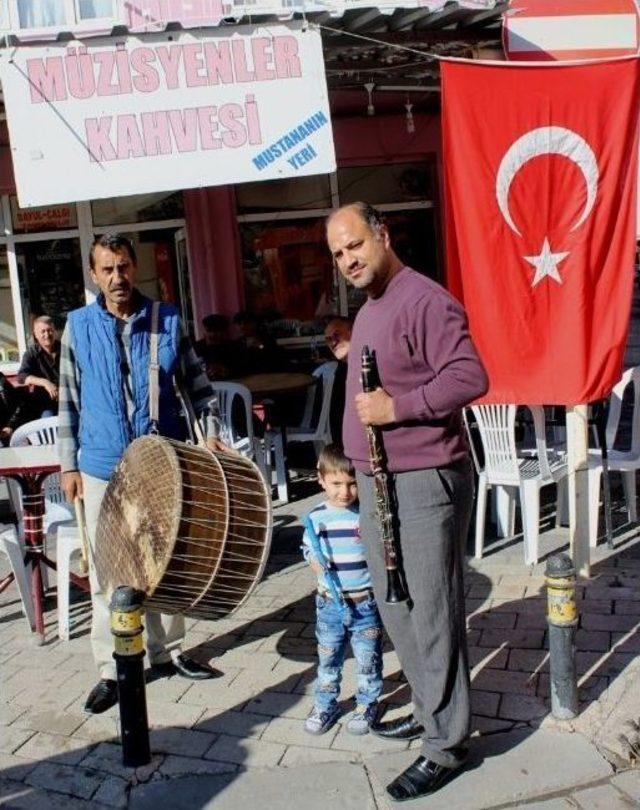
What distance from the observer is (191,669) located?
439 cm

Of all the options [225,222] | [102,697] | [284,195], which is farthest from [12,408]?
[102,697]

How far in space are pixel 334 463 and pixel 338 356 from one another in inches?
104

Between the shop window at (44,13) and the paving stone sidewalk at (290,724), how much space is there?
6556 mm

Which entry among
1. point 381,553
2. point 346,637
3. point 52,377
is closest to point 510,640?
point 346,637

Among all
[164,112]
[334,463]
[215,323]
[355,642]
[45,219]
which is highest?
[164,112]

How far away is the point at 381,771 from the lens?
11.5 ft

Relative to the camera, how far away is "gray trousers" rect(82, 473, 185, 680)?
4.09 meters

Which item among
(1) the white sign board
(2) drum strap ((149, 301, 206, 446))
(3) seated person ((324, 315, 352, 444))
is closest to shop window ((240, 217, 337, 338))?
(3) seated person ((324, 315, 352, 444))

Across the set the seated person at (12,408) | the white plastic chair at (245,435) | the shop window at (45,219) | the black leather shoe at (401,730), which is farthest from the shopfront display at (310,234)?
the black leather shoe at (401,730)

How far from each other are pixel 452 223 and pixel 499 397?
36.7 inches

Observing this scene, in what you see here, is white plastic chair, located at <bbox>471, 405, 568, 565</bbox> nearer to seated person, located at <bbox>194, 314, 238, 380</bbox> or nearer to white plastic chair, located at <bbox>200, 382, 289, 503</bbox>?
white plastic chair, located at <bbox>200, 382, 289, 503</bbox>

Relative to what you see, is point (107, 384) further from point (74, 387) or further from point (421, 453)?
point (421, 453)

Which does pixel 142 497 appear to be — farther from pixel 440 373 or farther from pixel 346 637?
pixel 440 373

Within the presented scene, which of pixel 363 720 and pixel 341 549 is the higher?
pixel 341 549
